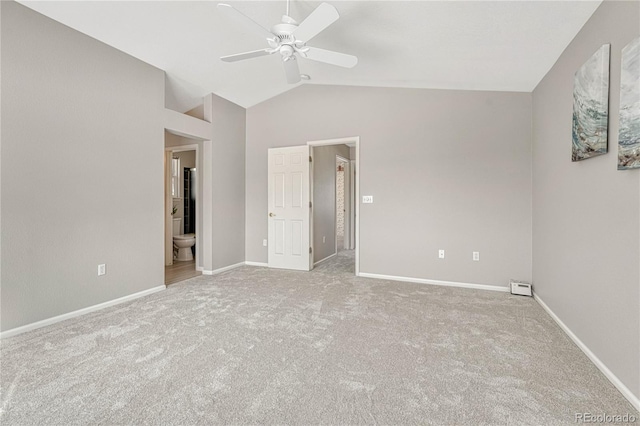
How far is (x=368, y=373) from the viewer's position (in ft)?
6.02

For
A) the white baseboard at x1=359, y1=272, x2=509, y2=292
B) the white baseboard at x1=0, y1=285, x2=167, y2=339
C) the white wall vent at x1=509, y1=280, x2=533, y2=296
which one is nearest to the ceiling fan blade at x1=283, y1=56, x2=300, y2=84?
the white baseboard at x1=359, y1=272, x2=509, y2=292

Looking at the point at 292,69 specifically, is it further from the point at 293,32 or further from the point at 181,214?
the point at 181,214

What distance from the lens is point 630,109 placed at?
1.60 meters

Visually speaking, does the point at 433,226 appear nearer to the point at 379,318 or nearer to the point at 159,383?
the point at 379,318

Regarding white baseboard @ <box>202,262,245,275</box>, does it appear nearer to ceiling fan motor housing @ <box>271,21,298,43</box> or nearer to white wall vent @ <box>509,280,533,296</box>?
ceiling fan motor housing @ <box>271,21,298,43</box>

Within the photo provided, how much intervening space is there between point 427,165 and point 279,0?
2.65 m

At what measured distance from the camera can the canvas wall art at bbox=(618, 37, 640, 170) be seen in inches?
60.8

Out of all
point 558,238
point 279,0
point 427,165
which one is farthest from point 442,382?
point 279,0

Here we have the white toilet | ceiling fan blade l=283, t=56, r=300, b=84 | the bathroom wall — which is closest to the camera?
ceiling fan blade l=283, t=56, r=300, b=84

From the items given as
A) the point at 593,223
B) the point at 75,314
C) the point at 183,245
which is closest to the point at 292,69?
the point at 593,223

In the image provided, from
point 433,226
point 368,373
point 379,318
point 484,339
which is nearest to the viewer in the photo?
point 368,373

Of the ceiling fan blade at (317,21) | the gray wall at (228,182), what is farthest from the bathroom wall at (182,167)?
the ceiling fan blade at (317,21)

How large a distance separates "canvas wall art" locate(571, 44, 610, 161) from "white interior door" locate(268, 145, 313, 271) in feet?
10.9

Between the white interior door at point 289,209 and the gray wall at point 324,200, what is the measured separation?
390 millimetres
